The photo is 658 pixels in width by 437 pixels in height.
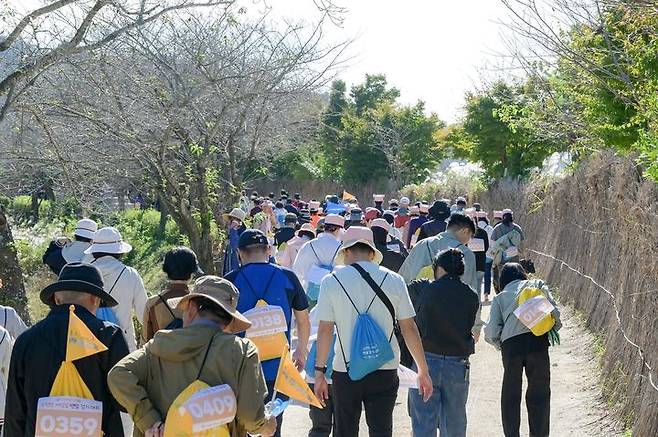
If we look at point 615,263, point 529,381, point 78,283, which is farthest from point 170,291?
point 615,263

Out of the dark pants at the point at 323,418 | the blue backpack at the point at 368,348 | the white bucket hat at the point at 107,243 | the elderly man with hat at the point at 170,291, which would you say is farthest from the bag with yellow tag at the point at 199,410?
the white bucket hat at the point at 107,243

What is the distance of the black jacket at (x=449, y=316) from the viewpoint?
6844 mm

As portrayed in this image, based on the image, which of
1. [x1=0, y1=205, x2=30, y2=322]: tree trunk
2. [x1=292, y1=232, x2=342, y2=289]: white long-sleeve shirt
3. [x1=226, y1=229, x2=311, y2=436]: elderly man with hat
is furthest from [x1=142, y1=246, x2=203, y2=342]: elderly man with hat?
[x1=0, y1=205, x2=30, y2=322]: tree trunk

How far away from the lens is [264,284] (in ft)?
21.7

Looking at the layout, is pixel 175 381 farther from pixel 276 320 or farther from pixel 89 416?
pixel 276 320

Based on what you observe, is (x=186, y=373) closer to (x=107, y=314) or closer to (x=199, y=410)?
(x=199, y=410)

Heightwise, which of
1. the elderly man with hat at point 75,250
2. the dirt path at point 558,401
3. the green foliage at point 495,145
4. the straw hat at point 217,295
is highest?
the green foliage at point 495,145

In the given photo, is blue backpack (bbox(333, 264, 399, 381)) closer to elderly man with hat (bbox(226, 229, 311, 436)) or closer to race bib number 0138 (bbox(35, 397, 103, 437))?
elderly man with hat (bbox(226, 229, 311, 436))

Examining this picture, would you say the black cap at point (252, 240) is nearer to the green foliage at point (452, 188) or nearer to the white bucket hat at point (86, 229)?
the white bucket hat at point (86, 229)

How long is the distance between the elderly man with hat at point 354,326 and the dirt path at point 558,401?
2508 millimetres

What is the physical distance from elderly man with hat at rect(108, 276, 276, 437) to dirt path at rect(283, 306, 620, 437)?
181 inches

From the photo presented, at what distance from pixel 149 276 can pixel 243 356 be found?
842 inches

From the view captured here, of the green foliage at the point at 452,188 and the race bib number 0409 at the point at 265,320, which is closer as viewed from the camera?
the race bib number 0409 at the point at 265,320

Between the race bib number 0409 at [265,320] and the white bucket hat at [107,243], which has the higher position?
the white bucket hat at [107,243]
